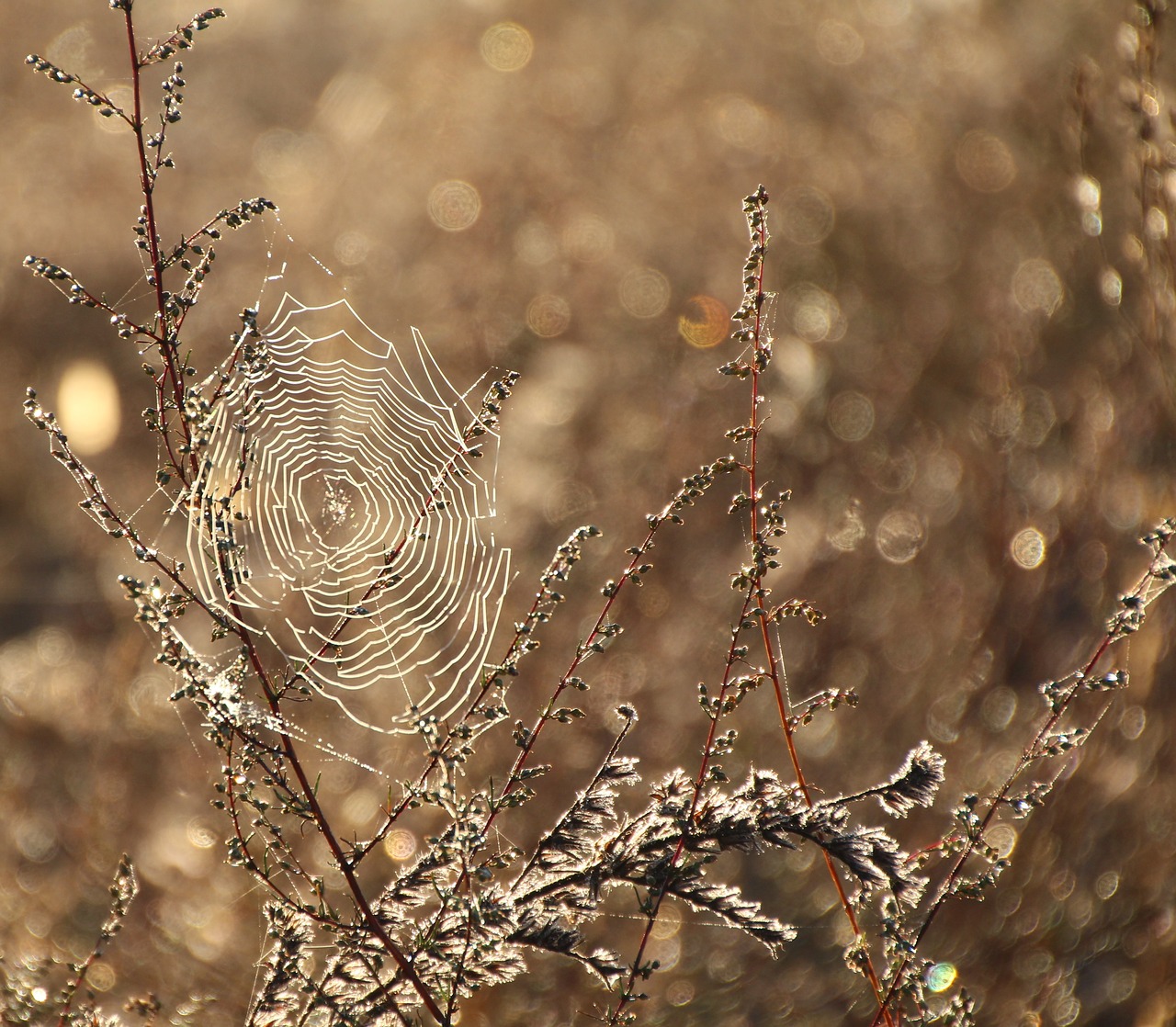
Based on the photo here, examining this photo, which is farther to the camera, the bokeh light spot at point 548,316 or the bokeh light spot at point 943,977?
the bokeh light spot at point 548,316

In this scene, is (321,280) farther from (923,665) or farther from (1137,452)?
(1137,452)

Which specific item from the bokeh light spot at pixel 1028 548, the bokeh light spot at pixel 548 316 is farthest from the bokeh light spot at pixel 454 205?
the bokeh light spot at pixel 1028 548

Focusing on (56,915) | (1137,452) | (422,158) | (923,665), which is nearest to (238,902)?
(56,915)

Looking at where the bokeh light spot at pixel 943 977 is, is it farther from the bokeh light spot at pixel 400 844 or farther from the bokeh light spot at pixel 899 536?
the bokeh light spot at pixel 899 536

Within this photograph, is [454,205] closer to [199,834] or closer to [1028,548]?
[1028,548]

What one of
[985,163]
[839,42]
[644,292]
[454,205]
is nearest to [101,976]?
[644,292]

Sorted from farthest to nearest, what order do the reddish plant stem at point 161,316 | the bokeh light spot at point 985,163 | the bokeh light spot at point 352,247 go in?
the bokeh light spot at point 352,247 < the bokeh light spot at point 985,163 < the reddish plant stem at point 161,316

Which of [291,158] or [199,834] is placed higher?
[291,158]
